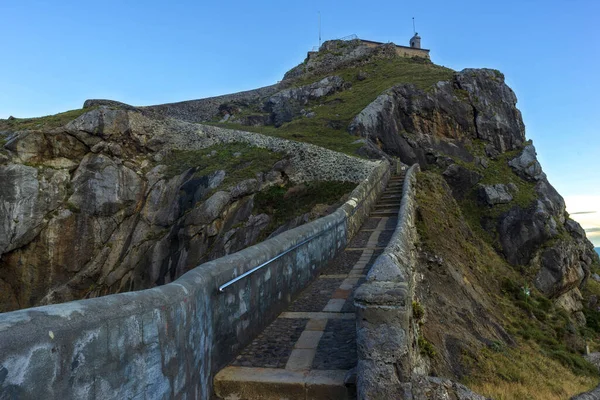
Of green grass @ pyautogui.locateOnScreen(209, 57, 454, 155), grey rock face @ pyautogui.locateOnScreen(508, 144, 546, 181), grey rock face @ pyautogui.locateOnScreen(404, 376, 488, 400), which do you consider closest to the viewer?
grey rock face @ pyautogui.locateOnScreen(404, 376, 488, 400)

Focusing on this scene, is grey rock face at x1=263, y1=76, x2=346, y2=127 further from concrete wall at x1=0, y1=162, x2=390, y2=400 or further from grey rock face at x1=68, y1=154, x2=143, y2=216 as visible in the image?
concrete wall at x1=0, y1=162, x2=390, y2=400

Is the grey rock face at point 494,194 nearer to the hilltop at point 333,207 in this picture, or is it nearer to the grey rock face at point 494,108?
the hilltop at point 333,207

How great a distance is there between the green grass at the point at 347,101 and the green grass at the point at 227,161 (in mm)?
3555

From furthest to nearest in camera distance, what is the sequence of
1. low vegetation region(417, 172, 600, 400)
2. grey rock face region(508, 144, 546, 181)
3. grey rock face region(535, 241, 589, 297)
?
1. grey rock face region(508, 144, 546, 181)
2. grey rock face region(535, 241, 589, 297)
3. low vegetation region(417, 172, 600, 400)

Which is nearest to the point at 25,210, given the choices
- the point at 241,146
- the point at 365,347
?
the point at 241,146

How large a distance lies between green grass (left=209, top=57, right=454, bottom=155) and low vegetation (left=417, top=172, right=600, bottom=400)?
1163 cm

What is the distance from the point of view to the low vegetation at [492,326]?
21.1 ft

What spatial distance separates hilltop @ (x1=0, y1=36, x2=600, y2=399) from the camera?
408 inches

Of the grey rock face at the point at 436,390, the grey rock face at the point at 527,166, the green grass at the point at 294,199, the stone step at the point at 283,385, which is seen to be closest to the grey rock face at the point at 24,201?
the green grass at the point at 294,199

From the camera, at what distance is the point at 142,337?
3.09 meters

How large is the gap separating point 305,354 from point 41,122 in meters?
29.5

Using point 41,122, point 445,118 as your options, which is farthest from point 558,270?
point 41,122

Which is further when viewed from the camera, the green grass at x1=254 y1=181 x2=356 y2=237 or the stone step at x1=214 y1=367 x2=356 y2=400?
the green grass at x1=254 y1=181 x2=356 y2=237

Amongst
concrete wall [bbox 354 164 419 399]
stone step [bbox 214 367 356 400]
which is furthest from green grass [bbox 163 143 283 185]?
concrete wall [bbox 354 164 419 399]
